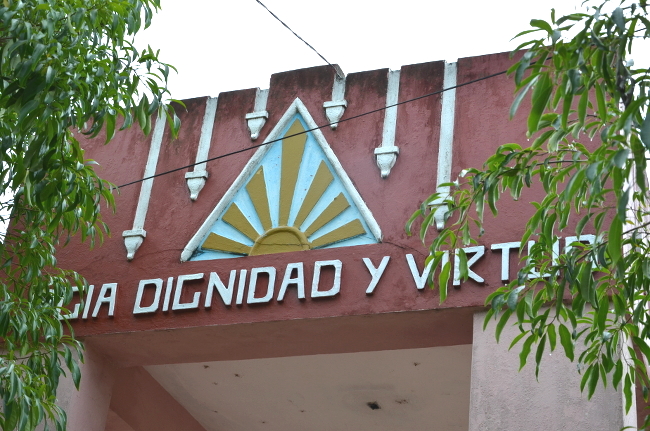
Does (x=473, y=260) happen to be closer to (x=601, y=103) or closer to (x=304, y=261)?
(x=304, y=261)

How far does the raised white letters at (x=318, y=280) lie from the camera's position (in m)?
7.76

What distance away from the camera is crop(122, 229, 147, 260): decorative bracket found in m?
8.62

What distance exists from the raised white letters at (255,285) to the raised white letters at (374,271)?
2.53 feet

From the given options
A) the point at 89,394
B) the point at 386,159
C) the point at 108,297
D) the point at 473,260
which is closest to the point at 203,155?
the point at 108,297

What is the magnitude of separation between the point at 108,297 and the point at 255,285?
132 cm

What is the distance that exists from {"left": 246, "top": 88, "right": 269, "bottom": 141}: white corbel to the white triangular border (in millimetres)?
140

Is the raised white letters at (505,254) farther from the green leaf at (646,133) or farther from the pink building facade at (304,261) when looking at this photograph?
the green leaf at (646,133)

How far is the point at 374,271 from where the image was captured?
25.4ft

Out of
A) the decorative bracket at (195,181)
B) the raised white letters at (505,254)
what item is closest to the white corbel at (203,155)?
the decorative bracket at (195,181)

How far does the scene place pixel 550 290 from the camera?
491 centimetres

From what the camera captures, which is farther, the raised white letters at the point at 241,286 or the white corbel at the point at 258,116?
the white corbel at the point at 258,116

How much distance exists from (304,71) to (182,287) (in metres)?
2.32

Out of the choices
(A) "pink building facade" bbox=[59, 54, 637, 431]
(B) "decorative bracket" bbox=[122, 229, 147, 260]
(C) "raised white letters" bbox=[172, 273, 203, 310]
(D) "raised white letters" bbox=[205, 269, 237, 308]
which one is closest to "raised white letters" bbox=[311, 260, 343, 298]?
(A) "pink building facade" bbox=[59, 54, 637, 431]

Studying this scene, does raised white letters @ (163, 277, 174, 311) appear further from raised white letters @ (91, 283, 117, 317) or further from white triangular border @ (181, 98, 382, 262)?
raised white letters @ (91, 283, 117, 317)
